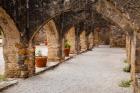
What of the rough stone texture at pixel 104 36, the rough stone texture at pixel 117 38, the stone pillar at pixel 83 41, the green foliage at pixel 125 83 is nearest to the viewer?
the green foliage at pixel 125 83

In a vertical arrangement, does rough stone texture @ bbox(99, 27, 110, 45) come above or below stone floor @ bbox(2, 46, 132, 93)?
above

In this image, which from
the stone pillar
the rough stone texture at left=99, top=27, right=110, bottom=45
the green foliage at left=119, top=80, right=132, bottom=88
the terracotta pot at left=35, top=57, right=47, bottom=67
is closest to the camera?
the green foliage at left=119, top=80, right=132, bottom=88

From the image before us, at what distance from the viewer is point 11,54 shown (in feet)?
35.8

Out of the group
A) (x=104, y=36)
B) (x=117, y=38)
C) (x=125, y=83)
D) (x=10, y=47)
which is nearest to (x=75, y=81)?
(x=125, y=83)

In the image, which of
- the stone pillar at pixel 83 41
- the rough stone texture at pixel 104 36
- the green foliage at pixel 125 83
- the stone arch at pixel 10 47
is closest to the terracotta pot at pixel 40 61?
the stone arch at pixel 10 47

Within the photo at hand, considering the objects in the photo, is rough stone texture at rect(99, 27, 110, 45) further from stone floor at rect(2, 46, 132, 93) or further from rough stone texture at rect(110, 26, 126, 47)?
stone floor at rect(2, 46, 132, 93)

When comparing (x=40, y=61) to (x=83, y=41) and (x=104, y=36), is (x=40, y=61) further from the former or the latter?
(x=104, y=36)

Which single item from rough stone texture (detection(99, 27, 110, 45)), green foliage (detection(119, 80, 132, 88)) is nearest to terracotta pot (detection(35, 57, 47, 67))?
green foliage (detection(119, 80, 132, 88))

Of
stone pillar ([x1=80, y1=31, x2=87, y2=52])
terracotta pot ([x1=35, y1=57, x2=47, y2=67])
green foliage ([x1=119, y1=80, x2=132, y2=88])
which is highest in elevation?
stone pillar ([x1=80, y1=31, x2=87, y2=52])

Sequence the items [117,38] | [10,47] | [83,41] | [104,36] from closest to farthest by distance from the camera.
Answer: [10,47] → [83,41] → [117,38] → [104,36]

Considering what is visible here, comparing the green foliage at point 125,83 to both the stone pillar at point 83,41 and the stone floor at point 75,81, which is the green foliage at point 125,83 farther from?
the stone pillar at point 83,41

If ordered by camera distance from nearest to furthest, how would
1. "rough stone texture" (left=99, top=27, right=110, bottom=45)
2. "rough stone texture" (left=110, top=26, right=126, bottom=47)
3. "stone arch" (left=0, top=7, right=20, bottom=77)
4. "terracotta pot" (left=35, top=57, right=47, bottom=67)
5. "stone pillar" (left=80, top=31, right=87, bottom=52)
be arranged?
1. "stone arch" (left=0, top=7, right=20, bottom=77)
2. "terracotta pot" (left=35, top=57, right=47, bottom=67)
3. "stone pillar" (left=80, top=31, right=87, bottom=52)
4. "rough stone texture" (left=110, top=26, right=126, bottom=47)
5. "rough stone texture" (left=99, top=27, right=110, bottom=45)

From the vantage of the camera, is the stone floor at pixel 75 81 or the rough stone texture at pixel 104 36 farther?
the rough stone texture at pixel 104 36

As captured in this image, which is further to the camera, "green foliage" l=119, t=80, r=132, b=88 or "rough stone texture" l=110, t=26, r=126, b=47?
"rough stone texture" l=110, t=26, r=126, b=47
